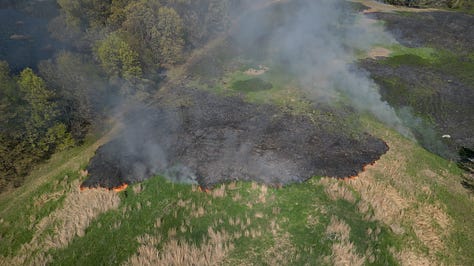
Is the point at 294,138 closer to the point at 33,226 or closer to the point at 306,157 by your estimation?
the point at 306,157

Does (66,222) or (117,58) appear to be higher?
(117,58)

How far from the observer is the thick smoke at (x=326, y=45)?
3578 cm

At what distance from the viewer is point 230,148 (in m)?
27.6

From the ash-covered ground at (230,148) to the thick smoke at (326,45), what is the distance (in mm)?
5627

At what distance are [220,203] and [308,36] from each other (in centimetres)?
4007

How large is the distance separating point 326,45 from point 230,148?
3048 cm

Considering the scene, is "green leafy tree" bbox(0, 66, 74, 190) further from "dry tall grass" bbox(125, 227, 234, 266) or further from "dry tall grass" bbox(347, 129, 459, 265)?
"dry tall grass" bbox(347, 129, 459, 265)

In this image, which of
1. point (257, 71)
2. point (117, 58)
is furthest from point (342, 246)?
point (117, 58)

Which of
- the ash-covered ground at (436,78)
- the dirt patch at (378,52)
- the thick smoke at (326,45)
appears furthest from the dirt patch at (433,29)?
the dirt patch at (378,52)

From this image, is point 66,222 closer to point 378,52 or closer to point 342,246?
point 342,246

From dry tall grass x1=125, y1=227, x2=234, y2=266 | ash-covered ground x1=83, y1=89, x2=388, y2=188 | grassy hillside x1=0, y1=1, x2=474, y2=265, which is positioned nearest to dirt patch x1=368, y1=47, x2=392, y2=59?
ash-covered ground x1=83, y1=89, x2=388, y2=188

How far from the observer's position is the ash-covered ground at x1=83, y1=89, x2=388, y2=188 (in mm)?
25125

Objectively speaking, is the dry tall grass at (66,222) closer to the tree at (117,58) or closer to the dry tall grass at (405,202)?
the tree at (117,58)

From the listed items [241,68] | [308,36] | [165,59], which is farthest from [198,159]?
[308,36]
